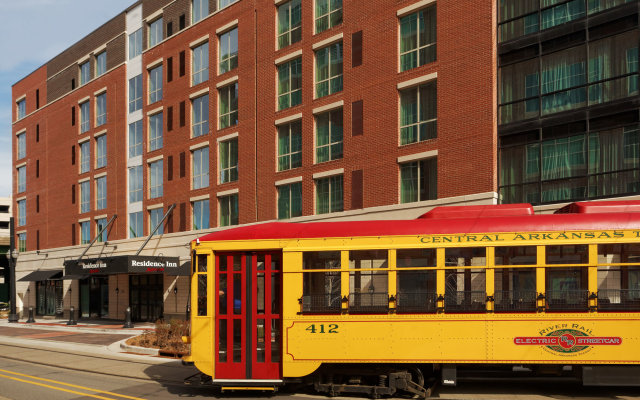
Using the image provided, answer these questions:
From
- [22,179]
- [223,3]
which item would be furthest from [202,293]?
[22,179]

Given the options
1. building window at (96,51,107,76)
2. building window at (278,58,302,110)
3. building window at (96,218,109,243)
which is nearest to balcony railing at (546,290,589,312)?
building window at (278,58,302,110)

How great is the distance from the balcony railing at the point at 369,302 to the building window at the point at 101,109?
3583 centimetres

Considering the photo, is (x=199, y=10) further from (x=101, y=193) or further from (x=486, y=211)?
(x=486, y=211)

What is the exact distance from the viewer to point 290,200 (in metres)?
29.5

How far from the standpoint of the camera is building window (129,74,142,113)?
3934 cm

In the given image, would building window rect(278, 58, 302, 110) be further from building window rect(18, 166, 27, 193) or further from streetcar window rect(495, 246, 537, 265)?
building window rect(18, 166, 27, 193)

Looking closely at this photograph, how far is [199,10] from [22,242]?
30395mm

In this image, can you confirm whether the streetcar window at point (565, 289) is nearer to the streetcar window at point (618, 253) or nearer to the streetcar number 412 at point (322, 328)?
the streetcar window at point (618, 253)

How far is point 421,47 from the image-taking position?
24438mm

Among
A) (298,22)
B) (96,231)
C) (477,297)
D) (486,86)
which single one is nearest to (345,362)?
(477,297)

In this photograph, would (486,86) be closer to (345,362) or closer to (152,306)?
(345,362)

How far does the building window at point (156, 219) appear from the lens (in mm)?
37125

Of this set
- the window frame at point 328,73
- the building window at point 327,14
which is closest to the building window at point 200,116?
the window frame at point 328,73

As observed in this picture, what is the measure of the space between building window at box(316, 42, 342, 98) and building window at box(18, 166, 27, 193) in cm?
3584
